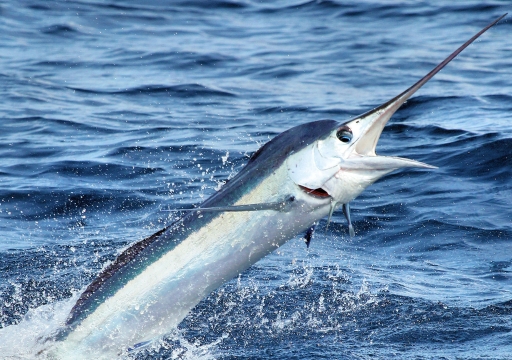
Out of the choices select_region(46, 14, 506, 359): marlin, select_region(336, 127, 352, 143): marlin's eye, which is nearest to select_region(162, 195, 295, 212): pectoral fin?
select_region(46, 14, 506, 359): marlin

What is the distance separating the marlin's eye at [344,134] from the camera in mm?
3494

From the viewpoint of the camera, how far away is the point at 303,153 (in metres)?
3.58

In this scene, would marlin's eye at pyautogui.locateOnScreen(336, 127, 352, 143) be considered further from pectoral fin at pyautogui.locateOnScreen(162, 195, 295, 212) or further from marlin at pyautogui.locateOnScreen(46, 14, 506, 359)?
pectoral fin at pyautogui.locateOnScreen(162, 195, 295, 212)

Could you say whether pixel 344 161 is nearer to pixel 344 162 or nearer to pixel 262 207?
pixel 344 162

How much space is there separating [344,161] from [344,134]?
11 centimetres

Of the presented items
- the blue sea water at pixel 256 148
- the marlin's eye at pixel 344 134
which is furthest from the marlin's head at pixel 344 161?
the blue sea water at pixel 256 148

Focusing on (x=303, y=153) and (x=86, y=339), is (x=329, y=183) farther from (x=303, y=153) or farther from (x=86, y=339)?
(x=86, y=339)

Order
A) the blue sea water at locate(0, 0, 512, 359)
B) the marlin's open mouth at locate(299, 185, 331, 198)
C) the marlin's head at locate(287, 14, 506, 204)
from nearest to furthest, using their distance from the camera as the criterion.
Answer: the marlin's head at locate(287, 14, 506, 204), the marlin's open mouth at locate(299, 185, 331, 198), the blue sea water at locate(0, 0, 512, 359)

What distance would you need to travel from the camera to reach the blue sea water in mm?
4898

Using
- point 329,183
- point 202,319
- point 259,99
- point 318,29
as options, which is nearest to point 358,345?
point 202,319

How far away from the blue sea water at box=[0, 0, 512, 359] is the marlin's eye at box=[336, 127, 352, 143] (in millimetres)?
1456

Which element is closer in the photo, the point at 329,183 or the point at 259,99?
the point at 329,183

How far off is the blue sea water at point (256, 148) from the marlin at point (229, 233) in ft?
1.64

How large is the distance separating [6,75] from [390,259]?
28.7ft
